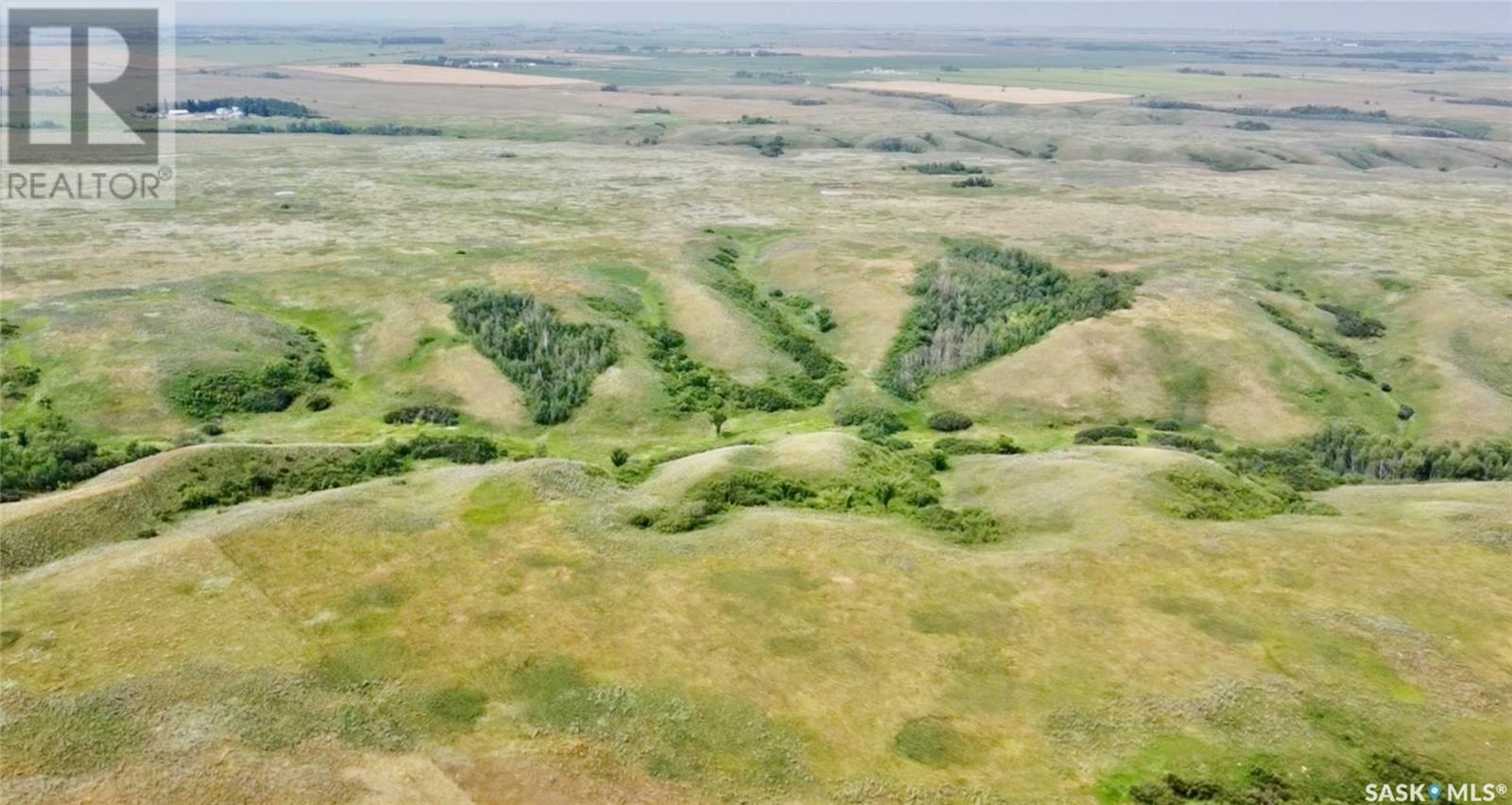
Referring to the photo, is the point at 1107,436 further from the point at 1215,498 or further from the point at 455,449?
the point at 455,449

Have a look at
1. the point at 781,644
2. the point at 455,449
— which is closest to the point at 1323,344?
the point at 781,644

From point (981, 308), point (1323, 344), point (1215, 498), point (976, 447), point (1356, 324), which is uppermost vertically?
point (1356, 324)

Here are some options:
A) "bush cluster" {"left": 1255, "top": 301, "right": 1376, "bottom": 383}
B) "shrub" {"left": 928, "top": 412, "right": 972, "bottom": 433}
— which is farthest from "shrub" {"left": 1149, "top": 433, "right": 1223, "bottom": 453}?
"bush cluster" {"left": 1255, "top": 301, "right": 1376, "bottom": 383}

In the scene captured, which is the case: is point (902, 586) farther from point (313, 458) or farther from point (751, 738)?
point (313, 458)

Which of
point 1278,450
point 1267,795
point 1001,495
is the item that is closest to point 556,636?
point 1267,795

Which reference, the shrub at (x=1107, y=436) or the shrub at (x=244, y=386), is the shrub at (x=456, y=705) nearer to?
the shrub at (x=244, y=386)

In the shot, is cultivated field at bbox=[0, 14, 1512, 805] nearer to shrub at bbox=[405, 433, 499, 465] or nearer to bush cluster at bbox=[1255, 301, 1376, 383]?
shrub at bbox=[405, 433, 499, 465]
